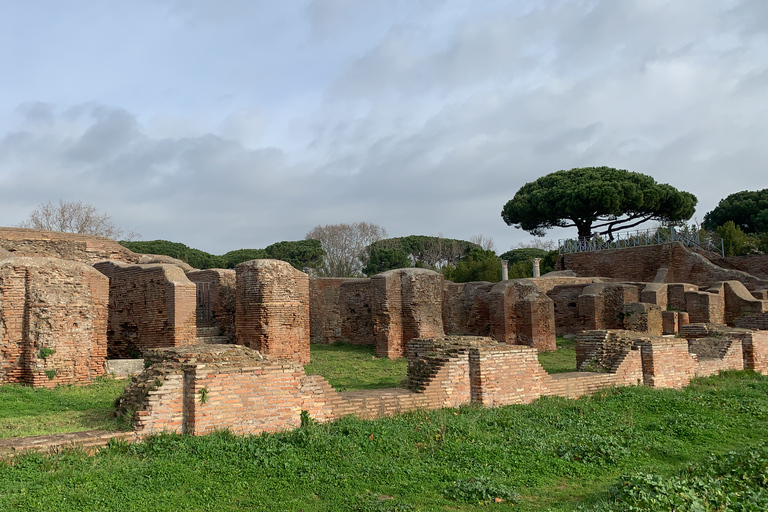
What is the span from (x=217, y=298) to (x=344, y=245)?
A: 83.4ft

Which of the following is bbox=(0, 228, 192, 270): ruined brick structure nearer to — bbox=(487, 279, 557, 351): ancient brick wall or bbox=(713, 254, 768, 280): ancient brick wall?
bbox=(487, 279, 557, 351): ancient brick wall

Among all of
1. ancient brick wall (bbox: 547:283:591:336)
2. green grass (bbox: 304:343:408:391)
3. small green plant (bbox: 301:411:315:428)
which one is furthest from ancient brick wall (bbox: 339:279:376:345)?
small green plant (bbox: 301:411:315:428)

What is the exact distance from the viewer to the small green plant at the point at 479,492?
14.2 feet

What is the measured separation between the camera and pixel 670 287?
60.3ft

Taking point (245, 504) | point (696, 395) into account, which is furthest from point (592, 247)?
point (245, 504)

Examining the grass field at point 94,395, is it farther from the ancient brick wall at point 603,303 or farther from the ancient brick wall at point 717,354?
the ancient brick wall at point 603,303

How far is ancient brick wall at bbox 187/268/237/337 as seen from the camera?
13.7 metres

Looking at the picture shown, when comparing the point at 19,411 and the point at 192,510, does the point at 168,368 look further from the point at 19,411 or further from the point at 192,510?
the point at 19,411

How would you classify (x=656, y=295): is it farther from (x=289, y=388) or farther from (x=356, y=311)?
(x=289, y=388)

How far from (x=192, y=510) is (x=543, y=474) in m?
2.76

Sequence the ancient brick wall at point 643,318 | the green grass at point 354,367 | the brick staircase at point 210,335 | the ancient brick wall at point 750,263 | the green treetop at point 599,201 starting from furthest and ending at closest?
the green treetop at point 599,201, the ancient brick wall at point 750,263, the ancient brick wall at point 643,318, the brick staircase at point 210,335, the green grass at point 354,367

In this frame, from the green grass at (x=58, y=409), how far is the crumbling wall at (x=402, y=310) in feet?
21.0

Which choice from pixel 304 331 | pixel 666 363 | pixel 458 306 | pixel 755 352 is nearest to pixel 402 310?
pixel 304 331

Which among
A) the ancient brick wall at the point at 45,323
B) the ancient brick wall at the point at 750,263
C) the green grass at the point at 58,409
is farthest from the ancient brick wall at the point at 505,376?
the ancient brick wall at the point at 750,263
